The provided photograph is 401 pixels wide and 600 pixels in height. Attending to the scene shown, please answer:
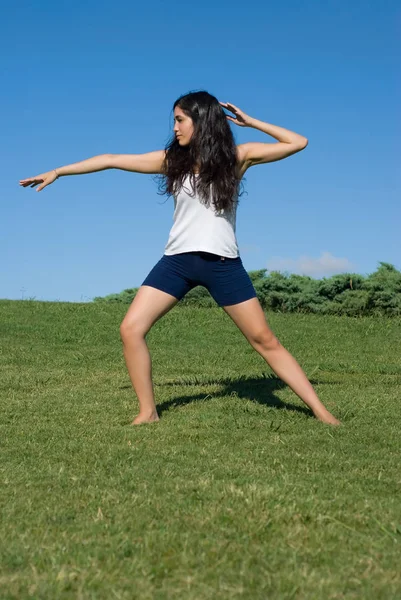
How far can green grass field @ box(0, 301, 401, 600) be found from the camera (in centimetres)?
311

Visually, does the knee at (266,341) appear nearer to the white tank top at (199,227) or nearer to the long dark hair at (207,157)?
the white tank top at (199,227)

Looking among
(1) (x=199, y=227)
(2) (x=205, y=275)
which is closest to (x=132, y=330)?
(2) (x=205, y=275)

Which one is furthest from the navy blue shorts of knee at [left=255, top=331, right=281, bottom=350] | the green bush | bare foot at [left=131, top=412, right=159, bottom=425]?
the green bush

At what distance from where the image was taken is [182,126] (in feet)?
19.9

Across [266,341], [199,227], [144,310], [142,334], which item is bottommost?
[266,341]

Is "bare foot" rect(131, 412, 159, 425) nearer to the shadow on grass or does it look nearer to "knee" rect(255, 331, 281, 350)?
the shadow on grass

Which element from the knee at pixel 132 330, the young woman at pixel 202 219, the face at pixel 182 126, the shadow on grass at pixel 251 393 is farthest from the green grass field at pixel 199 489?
the face at pixel 182 126

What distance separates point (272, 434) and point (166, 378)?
3558 mm

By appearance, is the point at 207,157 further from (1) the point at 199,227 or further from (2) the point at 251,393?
(2) the point at 251,393

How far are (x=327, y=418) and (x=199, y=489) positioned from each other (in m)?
2.30

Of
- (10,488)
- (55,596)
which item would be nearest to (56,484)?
(10,488)

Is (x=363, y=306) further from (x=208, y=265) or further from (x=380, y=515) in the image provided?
(x=380, y=515)

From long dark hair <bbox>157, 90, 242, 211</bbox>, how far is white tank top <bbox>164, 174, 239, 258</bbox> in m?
0.06

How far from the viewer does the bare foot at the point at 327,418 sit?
623cm
